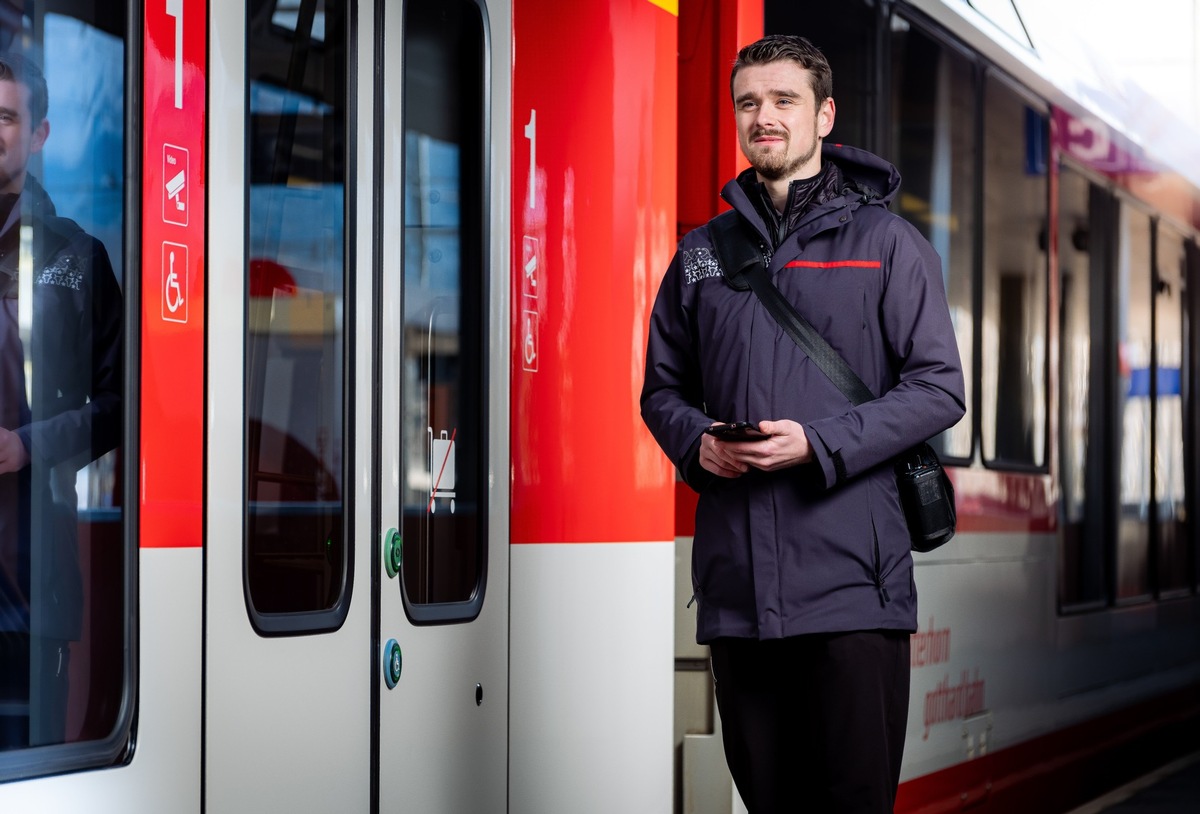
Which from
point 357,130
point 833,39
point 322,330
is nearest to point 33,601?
point 322,330

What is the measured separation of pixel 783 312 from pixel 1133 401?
6036 mm

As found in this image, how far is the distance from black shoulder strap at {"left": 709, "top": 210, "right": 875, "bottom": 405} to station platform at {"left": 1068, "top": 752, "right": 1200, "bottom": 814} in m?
4.88

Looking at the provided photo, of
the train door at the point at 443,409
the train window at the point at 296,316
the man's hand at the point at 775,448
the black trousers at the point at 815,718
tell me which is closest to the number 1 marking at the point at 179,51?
Answer: the train window at the point at 296,316

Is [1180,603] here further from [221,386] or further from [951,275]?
[221,386]

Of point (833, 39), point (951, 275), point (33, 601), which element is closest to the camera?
point (33, 601)

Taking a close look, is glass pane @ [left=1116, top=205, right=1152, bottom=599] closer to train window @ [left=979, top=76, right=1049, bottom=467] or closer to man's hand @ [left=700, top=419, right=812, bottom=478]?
train window @ [left=979, top=76, right=1049, bottom=467]

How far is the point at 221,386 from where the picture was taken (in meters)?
2.62

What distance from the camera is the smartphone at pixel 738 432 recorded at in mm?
2609

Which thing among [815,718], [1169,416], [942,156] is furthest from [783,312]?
[1169,416]

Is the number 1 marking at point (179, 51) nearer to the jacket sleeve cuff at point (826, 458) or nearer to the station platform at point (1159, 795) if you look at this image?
the jacket sleeve cuff at point (826, 458)

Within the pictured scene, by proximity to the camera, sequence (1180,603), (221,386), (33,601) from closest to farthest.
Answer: (33,601) → (221,386) → (1180,603)

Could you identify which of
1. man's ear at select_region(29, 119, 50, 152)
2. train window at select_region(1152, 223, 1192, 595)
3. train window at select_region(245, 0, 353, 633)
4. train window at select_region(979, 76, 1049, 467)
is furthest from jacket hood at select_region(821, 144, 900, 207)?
train window at select_region(1152, 223, 1192, 595)

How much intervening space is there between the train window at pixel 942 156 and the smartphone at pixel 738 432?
9.52 feet

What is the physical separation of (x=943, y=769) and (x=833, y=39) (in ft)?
7.45
